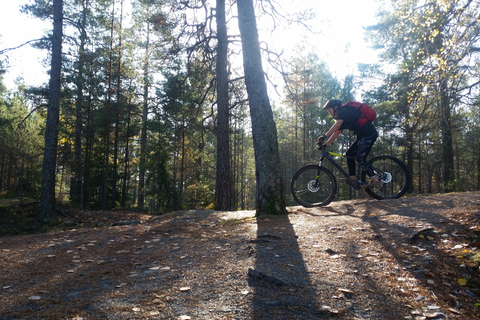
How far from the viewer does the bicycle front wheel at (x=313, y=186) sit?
6297mm

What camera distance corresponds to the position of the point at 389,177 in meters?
6.10

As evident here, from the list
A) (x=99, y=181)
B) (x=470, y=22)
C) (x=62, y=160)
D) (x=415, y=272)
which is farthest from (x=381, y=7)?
(x=62, y=160)

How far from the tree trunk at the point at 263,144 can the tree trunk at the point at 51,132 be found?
7.44 metres

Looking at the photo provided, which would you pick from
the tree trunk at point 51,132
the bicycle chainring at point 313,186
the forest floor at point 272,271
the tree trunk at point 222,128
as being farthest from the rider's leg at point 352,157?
the tree trunk at point 51,132

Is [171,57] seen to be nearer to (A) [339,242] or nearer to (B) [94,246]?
(B) [94,246]

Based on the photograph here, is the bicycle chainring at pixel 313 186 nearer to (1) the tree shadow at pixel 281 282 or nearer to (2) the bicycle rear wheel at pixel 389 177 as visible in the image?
(2) the bicycle rear wheel at pixel 389 177

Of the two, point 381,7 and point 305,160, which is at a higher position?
point 381,7

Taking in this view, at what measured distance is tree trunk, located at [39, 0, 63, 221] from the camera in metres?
9.52

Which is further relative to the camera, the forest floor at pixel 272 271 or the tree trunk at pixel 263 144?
the tree trunk at pixel 263 144

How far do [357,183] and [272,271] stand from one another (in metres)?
4.00

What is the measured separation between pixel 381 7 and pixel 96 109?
19223mm

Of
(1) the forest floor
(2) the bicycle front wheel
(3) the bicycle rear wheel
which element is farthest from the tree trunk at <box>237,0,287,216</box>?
Answer: (3) the bicycle rear wheel

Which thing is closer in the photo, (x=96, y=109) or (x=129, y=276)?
(x=129, y=276)

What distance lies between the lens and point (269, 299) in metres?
2.31
